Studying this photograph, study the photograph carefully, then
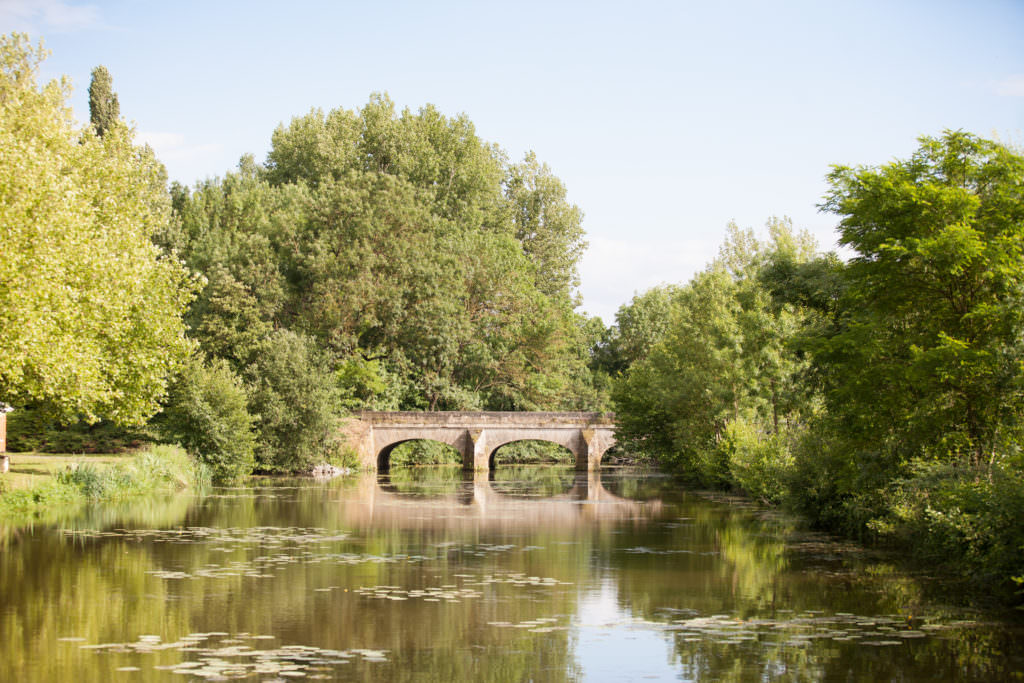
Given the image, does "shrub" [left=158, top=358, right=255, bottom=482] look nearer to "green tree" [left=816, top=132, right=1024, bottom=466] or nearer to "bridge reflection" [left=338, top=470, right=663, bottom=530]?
"bridge reflection" [left=338, top=470, right=663, bottom=530]

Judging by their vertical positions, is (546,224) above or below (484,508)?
above

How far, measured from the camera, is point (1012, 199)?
19.1 metres

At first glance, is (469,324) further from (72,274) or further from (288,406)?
(72,274)

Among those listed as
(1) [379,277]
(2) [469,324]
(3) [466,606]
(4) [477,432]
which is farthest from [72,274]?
(2) [469,324]

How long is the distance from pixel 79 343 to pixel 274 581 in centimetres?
1343

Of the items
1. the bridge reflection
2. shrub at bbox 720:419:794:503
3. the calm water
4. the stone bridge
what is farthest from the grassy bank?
shrub at bbox 720:419:794:503

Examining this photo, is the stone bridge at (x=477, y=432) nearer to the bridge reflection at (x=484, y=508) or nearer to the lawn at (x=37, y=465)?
the bridge reflection at (x=484, y=508)

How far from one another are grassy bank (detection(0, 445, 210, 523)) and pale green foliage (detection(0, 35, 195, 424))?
1.88 metres

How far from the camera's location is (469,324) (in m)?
59.7

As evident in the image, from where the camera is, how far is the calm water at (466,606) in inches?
430

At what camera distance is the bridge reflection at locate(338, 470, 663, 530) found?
26.2 meters

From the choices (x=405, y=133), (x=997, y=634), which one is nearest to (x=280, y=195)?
(x=405, y=133)

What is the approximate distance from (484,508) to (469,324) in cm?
2946

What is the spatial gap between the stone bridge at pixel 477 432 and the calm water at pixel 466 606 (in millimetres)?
28056
